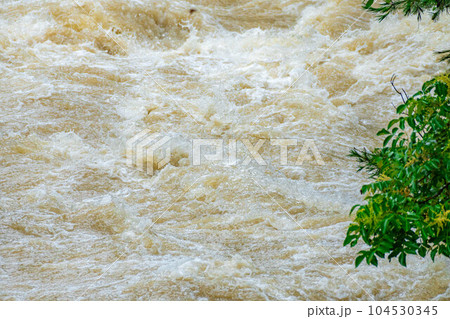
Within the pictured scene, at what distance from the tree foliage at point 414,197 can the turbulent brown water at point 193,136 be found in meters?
1.49

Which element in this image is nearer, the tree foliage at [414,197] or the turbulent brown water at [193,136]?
the tree foliage at [414,197]

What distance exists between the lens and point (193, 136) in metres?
5.86

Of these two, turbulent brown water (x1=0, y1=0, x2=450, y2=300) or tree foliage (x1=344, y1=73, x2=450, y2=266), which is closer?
tree foliage (x1=344, y1=73, x2=450, y2=266)

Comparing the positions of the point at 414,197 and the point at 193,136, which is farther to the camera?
the point at 193,136

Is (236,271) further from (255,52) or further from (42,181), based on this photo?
(255,52)

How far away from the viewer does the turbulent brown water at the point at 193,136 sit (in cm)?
368

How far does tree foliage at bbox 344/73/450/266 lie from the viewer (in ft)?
6.70

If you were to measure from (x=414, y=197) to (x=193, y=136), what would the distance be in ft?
12.7

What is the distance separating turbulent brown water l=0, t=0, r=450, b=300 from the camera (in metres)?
3.68

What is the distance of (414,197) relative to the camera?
7.13ft

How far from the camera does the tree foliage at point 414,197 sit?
2.04m

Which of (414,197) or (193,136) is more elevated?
Result: (414,197)

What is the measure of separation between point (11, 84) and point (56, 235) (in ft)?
10.2

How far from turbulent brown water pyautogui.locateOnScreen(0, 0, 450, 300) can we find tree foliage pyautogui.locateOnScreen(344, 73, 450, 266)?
4.88 feet
